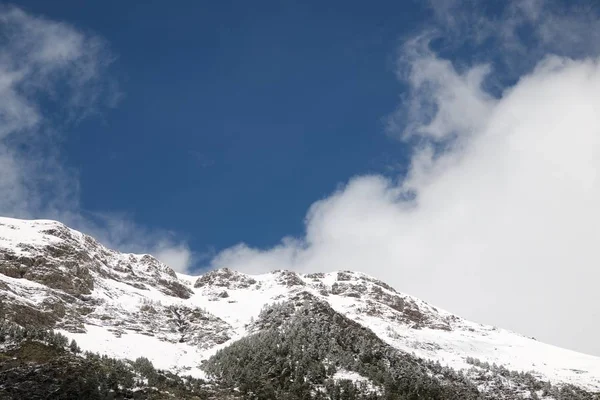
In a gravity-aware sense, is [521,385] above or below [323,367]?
above

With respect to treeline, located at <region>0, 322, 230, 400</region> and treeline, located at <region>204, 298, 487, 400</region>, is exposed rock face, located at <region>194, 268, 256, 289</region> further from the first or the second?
treeline, located at <region>0, 322, 230, 400</region>

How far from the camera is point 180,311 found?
113625mm

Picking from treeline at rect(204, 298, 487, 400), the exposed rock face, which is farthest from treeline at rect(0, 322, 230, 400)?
the exposed rock face

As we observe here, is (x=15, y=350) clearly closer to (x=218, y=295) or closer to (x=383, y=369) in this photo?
(x=383, y=369)

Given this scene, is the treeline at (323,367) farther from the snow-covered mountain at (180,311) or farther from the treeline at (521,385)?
the treeline at (521,385)

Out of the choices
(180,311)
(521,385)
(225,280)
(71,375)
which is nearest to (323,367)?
(521,385)

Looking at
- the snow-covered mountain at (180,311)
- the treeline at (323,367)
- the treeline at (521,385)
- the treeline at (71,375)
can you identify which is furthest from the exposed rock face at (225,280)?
the treeline at (521,385)

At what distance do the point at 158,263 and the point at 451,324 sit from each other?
256 feet

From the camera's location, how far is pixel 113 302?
10469cm

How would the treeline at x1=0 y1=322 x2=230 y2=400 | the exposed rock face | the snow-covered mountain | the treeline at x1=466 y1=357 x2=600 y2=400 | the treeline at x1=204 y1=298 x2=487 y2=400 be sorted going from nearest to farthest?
the treeline at x1=0 y1=322 x2=230 y2=400, the treeline at x1=204 y1=298 x2=487 y2=400, the treeline at x1=466 y1=357 x2=600 y2=400, the snow-covered mountain, the exposed rock face

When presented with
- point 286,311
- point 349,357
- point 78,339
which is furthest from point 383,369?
point 78,339

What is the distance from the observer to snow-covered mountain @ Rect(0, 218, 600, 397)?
8862 cm

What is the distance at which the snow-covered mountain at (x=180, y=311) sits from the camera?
8862cm

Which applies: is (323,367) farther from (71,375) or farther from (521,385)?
(71,375)
